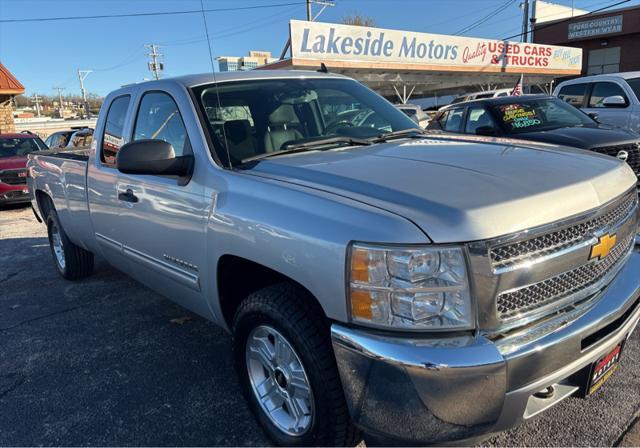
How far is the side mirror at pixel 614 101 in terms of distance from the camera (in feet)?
27.3

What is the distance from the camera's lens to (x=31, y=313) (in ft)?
15.1

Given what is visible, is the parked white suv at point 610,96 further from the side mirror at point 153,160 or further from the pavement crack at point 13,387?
the pavement crack at point 13,387

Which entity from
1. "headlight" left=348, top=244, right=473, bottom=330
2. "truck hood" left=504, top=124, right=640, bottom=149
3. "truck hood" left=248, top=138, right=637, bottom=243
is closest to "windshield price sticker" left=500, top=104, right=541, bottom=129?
"truck hood" left=504, top=124, right=640, bottom=149

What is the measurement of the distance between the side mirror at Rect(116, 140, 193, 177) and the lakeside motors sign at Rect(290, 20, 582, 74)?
14613 mm

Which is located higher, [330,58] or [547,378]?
[330,58]

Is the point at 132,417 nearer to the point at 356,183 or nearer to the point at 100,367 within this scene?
the point at 100,367

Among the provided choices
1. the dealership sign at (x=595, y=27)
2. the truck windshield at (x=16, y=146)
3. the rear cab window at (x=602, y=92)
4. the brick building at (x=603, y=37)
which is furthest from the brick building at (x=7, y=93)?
the dealership sign at (x=595, y=27)

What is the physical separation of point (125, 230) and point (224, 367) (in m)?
1.18

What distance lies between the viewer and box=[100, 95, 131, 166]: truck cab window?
377 centimetres

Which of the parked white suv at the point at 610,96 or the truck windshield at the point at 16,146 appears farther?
the truck windshield at the point at 16,146

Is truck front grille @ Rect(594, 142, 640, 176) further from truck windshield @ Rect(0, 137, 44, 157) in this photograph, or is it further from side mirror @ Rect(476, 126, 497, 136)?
truck windshield @ Rect(0, 137, 44, 157)

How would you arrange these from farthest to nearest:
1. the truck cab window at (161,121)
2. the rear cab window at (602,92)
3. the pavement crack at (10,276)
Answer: the rear cab window at (602,92)
the pavement crack at (10,276)
the truck cab window at (161,121)

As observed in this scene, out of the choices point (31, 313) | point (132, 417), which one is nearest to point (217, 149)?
point (132, 417)

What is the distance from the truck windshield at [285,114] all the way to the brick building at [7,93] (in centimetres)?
2535
